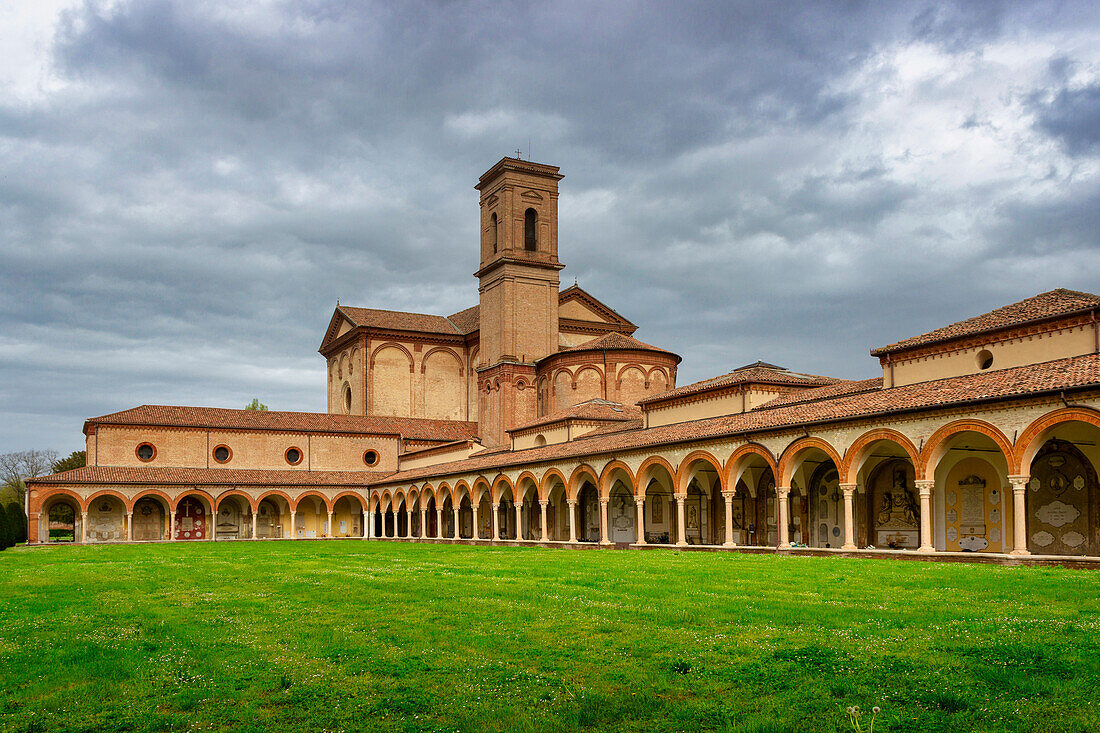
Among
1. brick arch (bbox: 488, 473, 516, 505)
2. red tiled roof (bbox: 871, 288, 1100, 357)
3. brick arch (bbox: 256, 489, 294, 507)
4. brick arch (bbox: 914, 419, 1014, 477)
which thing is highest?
red tiled roof (bbox: 871, 288, 1100, 357)

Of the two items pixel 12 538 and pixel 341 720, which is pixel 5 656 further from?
pixel 12 538

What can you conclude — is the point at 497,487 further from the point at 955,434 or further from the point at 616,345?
the point at 955,434

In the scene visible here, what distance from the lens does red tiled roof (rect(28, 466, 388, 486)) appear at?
46156 millimetres

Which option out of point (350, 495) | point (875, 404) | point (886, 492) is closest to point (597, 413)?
point (886, 492)

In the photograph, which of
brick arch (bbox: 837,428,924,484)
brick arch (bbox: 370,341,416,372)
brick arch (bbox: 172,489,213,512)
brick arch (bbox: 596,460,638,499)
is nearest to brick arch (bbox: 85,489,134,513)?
brick arch (bbox: 172,489,213,512)

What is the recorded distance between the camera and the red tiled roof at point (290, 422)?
50.3m

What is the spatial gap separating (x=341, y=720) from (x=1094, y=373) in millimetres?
16665

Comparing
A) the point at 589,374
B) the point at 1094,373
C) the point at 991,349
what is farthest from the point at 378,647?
the point at 589,374

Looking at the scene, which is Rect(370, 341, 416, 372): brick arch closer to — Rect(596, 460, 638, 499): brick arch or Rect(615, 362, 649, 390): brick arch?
Rect(615, 362, 649, 390): brick arch

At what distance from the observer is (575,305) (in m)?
55.8

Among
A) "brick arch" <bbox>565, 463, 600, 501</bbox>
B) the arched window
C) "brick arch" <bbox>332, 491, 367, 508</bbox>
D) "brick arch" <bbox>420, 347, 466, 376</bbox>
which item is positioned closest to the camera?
"brick arch" <bbox>565, 463, 600, 501</bbox>

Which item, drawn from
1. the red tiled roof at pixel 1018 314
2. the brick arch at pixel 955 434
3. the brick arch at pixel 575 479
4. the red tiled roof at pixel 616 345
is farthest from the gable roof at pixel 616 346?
the brick arch at pixel 955 434

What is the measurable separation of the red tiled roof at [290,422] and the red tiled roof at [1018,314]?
114ft

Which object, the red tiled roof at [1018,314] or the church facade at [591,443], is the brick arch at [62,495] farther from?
the red tiled roof at [1018,314]
